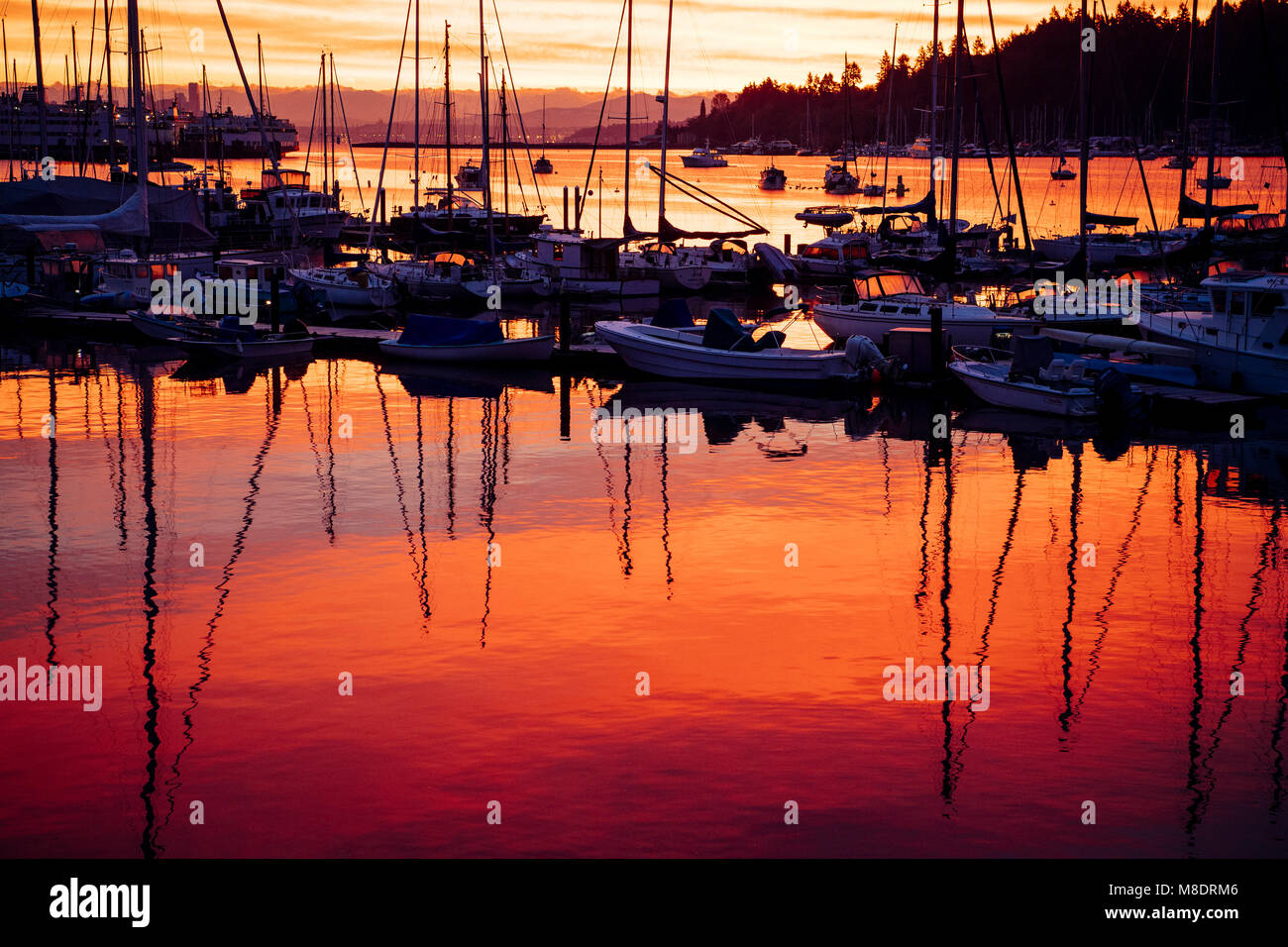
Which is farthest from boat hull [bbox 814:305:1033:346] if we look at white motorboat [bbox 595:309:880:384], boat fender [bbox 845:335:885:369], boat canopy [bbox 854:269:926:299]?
white motorboat [bbox 595:309:880:384]

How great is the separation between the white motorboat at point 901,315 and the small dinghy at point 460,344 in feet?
32.3

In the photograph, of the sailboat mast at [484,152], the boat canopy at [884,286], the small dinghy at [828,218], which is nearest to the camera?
the boat canopy at [884,286]

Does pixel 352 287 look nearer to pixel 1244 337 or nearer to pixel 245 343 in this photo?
pixel 245 343

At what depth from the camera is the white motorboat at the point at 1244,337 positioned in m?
35.4

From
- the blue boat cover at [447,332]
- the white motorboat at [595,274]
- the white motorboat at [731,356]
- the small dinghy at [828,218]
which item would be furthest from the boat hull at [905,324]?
the small dinghy at [828,218]

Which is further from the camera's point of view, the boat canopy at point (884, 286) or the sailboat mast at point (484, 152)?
the sailboat mast at point (484, 152)

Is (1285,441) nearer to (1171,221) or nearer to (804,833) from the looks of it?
(804,833)

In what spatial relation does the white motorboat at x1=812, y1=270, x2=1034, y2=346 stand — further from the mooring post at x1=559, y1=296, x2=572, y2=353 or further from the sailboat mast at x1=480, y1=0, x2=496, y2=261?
the sailboat mast at x1=480, y1=0, x2=496, y2=261

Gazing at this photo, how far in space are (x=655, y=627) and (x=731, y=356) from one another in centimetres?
2159

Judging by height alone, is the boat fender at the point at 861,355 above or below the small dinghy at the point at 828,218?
below

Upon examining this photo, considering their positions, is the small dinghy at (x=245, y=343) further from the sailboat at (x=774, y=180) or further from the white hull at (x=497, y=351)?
the sailboat at (x=774, y=180)

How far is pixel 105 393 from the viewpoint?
40156mm

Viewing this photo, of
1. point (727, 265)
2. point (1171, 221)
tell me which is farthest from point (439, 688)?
point (1171, 221)

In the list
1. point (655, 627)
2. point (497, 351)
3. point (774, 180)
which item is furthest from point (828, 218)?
point (774, 180)
